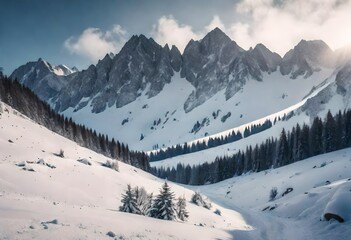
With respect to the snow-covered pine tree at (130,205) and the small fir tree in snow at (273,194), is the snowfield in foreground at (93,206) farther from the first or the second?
the snow-covered pine tree at (130,205)

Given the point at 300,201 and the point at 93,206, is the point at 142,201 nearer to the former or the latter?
the point at 93,206

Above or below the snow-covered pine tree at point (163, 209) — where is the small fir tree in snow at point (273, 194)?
above

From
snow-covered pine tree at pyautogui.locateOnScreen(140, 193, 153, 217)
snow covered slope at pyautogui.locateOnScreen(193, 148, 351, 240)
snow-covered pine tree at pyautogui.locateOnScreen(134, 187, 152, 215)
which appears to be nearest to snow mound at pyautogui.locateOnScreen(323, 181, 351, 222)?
snow covered slope at pyautogui.locateOnScreen(193, 148, 351, 240)

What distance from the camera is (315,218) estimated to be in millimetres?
37500

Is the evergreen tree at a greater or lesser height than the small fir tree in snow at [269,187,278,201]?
greater

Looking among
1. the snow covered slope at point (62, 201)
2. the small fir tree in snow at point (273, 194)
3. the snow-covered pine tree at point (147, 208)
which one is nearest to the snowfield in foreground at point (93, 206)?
the snow covered slope at point (62, 201)

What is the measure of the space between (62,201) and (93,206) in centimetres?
300

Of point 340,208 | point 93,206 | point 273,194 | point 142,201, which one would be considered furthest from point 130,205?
point 273,194

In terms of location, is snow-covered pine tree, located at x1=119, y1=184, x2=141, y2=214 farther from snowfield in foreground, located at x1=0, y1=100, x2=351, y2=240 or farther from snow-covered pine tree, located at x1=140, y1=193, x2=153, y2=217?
snowfield in foreground, located at x1=0, y1=100, x2=351, y2=240

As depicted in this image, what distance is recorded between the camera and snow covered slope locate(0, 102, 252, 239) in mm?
17189

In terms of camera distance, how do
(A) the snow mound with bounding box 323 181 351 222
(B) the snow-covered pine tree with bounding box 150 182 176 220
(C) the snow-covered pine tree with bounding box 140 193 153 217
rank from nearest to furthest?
1. (B) the snow-covered pine tree with bounding box 150 182 176 220
2. (C) the snow-covered pine tree with bounding box 140 193 153 217
3. (A) the snow mound with bounding box 323 181 351 222

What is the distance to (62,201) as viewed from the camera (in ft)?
96.0

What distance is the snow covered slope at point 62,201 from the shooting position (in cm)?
1719

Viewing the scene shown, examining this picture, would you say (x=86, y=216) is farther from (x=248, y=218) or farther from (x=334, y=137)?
(x=334, y=137)
